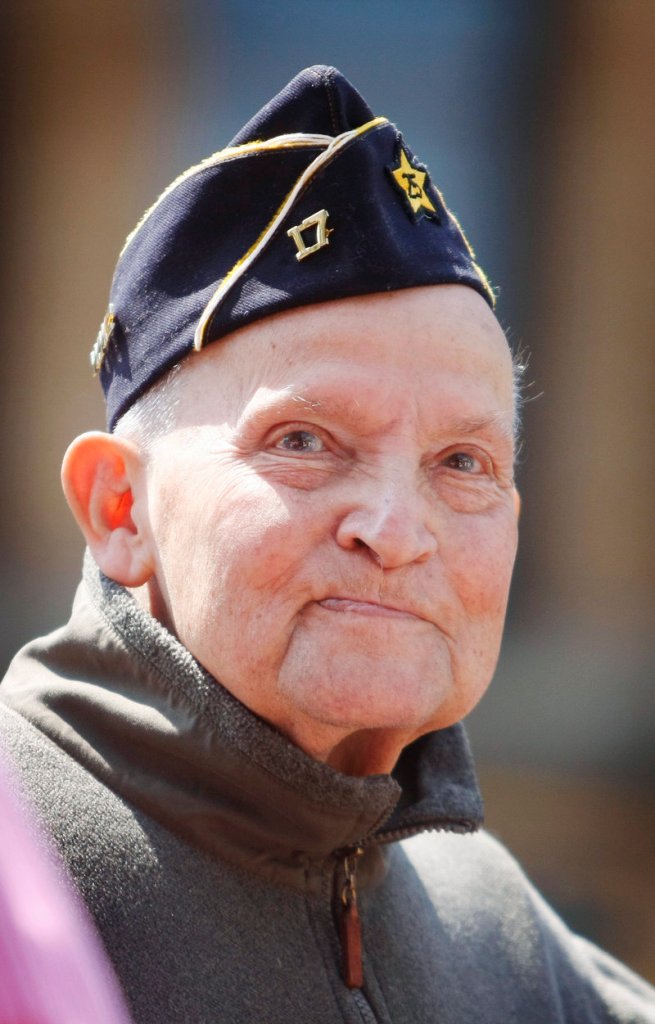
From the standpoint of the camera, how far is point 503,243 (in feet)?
19.7

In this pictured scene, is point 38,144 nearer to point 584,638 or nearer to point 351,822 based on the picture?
point 584,638

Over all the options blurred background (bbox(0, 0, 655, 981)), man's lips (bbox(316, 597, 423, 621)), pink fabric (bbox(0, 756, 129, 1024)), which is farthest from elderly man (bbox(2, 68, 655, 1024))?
blurred background (bbox(0, 0, 655, 981))

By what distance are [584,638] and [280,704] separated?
4422mm

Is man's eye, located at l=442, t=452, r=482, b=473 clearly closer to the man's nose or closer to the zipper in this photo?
the man's nose

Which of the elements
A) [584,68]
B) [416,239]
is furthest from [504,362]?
[584,68]

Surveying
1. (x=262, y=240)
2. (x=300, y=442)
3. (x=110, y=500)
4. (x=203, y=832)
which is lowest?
(x=203, y=832)

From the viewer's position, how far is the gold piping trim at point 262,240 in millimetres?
1850

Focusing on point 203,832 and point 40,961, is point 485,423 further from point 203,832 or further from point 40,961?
point 40,961

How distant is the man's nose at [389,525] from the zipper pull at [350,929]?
503 millimetres

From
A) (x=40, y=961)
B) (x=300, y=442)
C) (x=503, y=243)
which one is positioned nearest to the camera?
(x=40, y=961)

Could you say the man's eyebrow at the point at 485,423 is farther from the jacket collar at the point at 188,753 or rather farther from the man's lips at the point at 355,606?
the jacket collar at the point at 188,753

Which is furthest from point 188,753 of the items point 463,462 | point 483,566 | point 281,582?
point 463,462

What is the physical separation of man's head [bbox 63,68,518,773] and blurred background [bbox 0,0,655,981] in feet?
12.9

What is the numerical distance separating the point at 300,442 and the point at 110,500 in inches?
14.0
